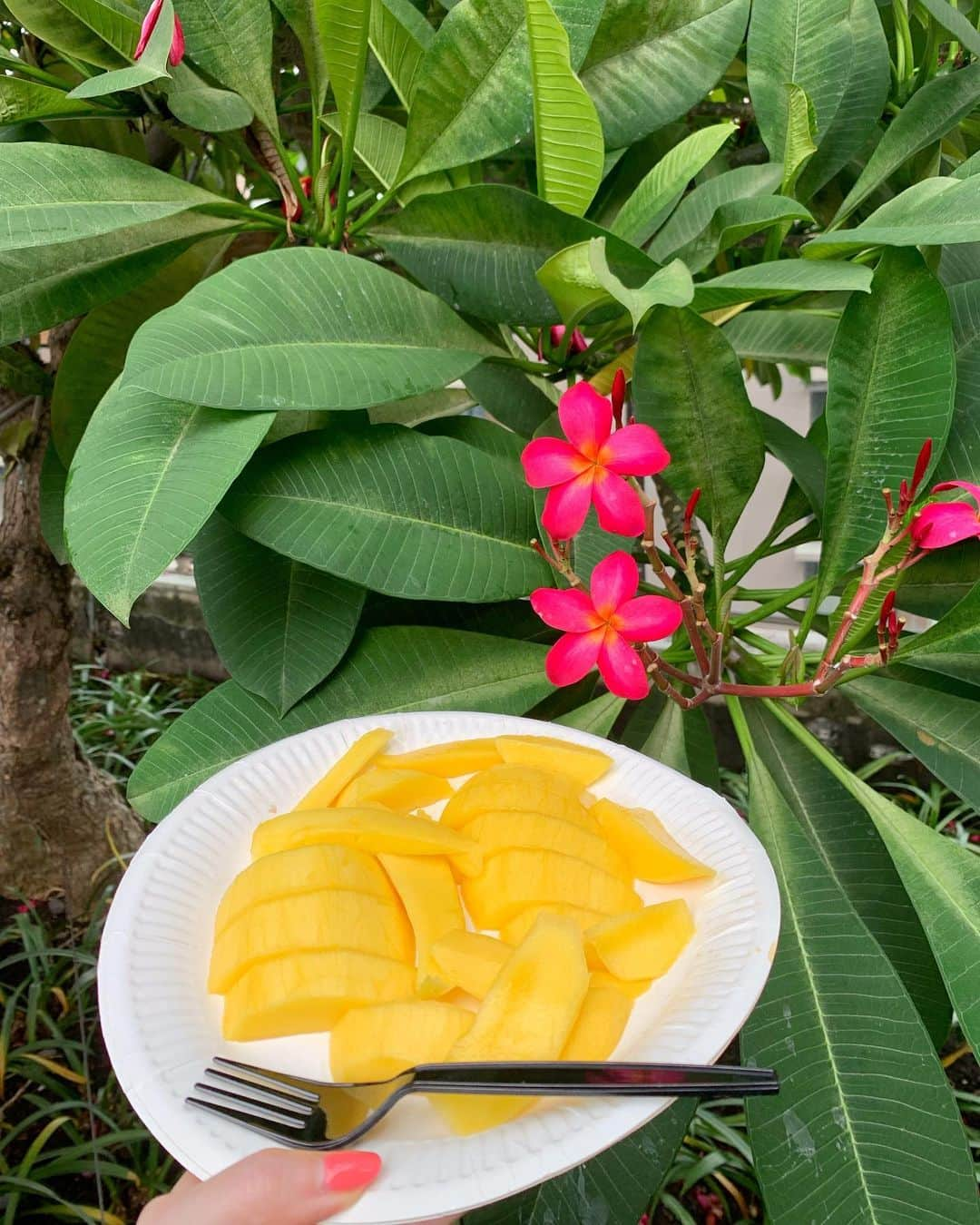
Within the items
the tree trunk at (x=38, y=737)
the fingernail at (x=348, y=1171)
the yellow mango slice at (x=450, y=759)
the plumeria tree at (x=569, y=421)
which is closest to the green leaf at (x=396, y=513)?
the plumeria tree at (x=569, y=421)

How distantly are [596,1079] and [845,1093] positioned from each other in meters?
0.24

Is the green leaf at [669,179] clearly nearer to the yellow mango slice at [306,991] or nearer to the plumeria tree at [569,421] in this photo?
the plumeria tree at [569,421]

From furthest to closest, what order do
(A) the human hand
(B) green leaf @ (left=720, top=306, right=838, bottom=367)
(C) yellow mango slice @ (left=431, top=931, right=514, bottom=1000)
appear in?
(B) green leaf @ (left=720, top=306, right=838, bottom=367) → (C) yellow mango slice @ (left=431, top=931, right=514, bottom=1000) → (A) the human hand

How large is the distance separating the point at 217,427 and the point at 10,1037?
3.52ft

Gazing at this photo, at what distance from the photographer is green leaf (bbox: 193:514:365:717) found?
63 cm

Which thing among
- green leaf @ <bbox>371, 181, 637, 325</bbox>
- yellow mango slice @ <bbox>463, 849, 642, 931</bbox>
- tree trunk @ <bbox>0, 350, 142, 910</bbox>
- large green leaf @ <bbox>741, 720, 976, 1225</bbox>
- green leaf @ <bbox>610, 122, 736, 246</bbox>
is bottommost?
tree trunk @ <bbox>0, 350, 142, 910</bbox>

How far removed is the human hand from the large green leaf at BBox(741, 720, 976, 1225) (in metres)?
0.28

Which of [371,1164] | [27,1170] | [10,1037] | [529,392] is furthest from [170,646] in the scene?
[371,1164]

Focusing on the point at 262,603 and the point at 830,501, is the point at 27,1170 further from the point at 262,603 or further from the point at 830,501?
the point at 830,501

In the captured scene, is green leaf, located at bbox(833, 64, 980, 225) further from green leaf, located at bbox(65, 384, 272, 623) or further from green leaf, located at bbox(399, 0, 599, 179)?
green leaf, located at bbox(65, 384, 272, 623)

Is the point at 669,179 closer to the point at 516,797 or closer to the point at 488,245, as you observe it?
the point at 488,245

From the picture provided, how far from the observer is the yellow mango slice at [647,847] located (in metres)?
0.50

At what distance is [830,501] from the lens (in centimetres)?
65

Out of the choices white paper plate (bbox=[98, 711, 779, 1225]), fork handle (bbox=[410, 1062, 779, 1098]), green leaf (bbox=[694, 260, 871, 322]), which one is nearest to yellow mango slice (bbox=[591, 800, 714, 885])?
white paper plate (bbox=[98, 711, 779, 1225])
